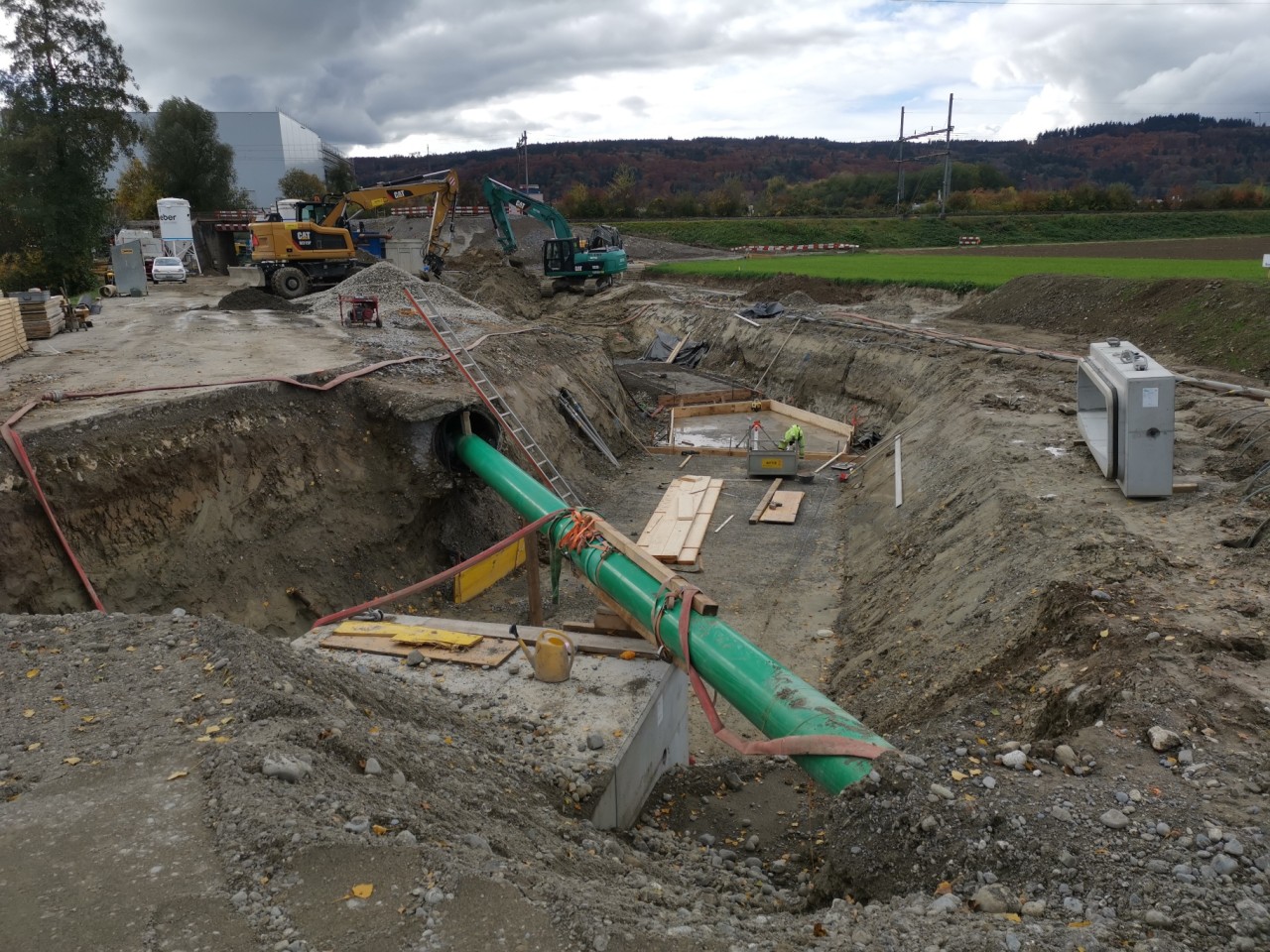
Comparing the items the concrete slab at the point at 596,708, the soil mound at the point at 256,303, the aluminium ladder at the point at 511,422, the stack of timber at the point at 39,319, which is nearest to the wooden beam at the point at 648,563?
the concrete slab at the point at 596,708

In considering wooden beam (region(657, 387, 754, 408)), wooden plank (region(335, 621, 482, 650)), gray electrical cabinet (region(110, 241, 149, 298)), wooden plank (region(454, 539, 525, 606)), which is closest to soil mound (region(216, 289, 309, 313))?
gray electrical cabinet (region(110, 241, 149, 298))

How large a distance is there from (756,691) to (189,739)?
12.6 ft

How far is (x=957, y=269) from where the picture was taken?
3647cm

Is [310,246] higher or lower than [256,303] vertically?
higher

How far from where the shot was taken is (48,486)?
31.8 ft

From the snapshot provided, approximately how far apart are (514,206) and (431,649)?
97.3 feet

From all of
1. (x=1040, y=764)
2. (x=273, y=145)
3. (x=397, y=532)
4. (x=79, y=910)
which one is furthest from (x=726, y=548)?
(x=273, y=145)

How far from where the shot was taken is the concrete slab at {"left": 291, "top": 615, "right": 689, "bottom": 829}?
6.69m

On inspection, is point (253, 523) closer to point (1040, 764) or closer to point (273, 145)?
point (1040, 764)

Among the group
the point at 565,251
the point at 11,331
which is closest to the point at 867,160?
the point at 565,251

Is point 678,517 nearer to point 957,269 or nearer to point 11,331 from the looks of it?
point 11,331

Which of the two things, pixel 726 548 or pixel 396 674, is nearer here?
pixel 396 674

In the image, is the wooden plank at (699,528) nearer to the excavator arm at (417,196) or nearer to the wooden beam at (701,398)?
the wooden beam at (701,398)

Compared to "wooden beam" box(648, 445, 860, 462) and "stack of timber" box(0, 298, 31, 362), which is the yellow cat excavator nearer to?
"stack of timber" box(0, 298, 31, 362)
